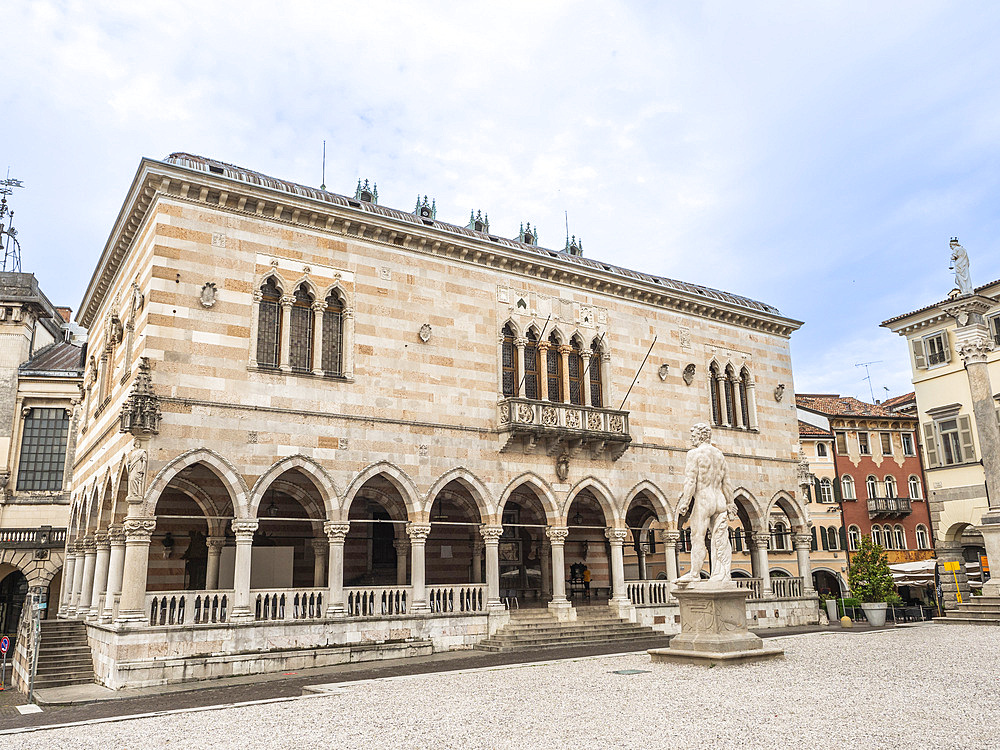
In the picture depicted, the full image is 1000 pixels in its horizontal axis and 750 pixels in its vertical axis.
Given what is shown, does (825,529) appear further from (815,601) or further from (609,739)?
(609,739)

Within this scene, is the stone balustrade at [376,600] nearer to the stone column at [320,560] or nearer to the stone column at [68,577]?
the stone column at [320,560]

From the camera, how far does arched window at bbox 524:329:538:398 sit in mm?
24641

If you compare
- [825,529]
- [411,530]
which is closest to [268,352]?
[411,530]

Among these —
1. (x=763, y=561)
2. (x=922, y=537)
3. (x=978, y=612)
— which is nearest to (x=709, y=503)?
(x=978, y=612)

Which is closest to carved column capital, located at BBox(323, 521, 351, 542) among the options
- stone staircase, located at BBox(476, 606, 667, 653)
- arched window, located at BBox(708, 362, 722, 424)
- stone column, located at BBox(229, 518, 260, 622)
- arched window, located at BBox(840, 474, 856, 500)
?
stone column, located at BBox(229, 518, 260, 622)

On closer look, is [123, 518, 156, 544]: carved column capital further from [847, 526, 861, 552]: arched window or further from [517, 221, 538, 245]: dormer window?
[847, 526, 861, 552]: arched window

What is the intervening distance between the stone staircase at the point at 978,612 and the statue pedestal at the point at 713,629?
12145 mm

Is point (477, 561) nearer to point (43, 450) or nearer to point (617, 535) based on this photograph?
point (617, 535)

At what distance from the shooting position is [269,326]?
2050 centimetres

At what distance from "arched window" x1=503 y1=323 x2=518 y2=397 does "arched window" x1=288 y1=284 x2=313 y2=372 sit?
607 cm

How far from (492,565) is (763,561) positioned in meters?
11.0

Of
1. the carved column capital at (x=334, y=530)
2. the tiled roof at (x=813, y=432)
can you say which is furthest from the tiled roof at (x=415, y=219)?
the tiled roof at (x=813, y=432)

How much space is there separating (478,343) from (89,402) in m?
13.7

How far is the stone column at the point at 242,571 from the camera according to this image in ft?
59.4
